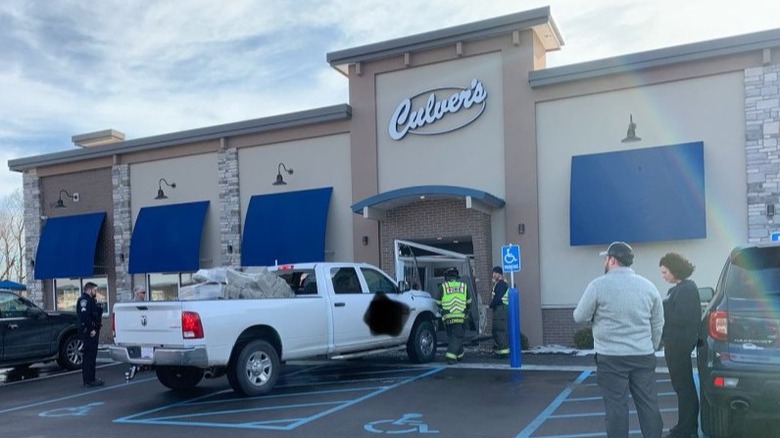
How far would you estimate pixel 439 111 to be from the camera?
1616cm

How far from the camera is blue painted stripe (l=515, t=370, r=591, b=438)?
7320 mm

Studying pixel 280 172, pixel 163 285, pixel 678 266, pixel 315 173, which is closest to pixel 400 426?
pixel 678 266

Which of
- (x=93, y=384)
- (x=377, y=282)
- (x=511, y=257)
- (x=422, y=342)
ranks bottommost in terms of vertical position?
(x=93, y=384)

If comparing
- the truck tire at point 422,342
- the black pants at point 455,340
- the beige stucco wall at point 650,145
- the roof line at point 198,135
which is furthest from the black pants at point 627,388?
the roof line at point 198,135

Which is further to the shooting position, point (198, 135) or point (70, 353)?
point (198, 135)

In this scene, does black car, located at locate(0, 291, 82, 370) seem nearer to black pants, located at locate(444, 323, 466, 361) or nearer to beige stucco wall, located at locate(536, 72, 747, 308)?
black pants, located at locate(444, 323, 466, 361)

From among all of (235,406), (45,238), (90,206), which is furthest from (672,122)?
(45,238)

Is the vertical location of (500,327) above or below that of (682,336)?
below

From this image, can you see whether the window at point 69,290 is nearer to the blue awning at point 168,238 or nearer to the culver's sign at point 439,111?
the blue awning at point 168,238

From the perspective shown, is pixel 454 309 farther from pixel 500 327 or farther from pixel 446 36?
pixel 446 36

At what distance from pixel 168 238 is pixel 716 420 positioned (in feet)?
53.2

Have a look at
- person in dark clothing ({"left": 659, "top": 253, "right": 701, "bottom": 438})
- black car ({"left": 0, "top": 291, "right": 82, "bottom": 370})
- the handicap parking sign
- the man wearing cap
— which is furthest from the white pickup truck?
person in dark clothing ({"left": 659, "top": 253, "right": 701, "bottom": 438})

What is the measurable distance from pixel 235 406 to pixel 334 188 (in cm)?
891

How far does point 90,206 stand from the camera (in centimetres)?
2162
